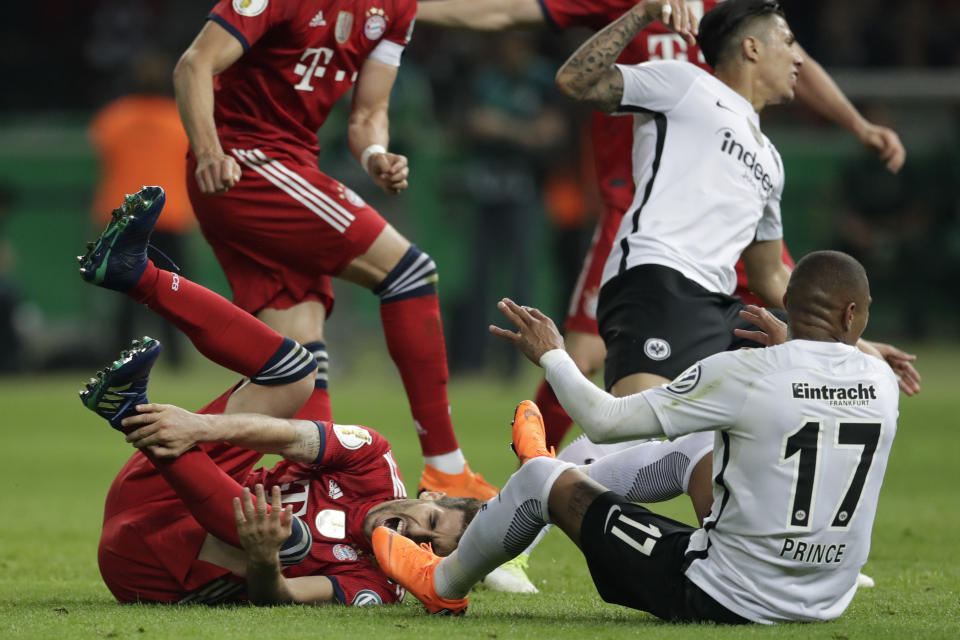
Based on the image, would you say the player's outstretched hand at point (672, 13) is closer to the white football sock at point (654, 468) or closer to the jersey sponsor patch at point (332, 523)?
the white football sock at point (654, 468)

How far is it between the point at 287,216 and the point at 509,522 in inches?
73.4

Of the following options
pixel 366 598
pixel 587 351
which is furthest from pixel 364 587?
pixel 587 351

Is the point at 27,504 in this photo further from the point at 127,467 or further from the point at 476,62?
the point at 476,62

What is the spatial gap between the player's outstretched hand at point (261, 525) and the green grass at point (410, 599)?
21 centimetres

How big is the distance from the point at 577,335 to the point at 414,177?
10081 mm

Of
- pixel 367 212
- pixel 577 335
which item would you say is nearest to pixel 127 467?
pixel 367 212

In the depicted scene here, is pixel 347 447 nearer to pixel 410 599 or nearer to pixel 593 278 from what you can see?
pixel 410 599

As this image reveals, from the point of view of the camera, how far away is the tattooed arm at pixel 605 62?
18.0 feet

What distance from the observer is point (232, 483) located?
4.62m

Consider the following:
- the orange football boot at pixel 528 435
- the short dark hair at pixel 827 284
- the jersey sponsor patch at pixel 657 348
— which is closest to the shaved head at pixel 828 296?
the short dark hair at pixel 827 284

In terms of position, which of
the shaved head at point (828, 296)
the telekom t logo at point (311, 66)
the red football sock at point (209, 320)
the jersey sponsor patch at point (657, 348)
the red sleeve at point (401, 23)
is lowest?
the jersey sponsor patch at point (657, 348)

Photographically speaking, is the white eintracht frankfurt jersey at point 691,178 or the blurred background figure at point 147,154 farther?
the blurred background figure at point 147,154

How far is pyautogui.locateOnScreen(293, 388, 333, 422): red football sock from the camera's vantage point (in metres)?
5.80

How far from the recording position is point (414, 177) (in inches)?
647
